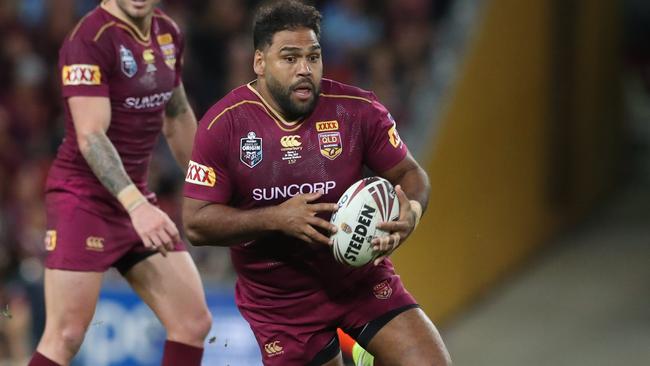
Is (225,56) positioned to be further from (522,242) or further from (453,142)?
(522,242)

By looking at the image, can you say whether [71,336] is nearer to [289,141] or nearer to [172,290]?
[172,290]

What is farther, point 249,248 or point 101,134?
point 101,134

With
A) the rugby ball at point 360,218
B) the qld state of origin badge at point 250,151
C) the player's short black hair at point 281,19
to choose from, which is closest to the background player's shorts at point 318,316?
the rugby ball at point 360,218

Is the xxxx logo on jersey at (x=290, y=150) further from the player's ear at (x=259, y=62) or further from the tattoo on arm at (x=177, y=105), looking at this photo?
the tattoo on arm at (x=177, y=105)

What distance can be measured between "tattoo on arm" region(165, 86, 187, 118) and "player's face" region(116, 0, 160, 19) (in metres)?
0.49

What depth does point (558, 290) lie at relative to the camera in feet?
38.7

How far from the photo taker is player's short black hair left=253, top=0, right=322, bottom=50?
210 inches

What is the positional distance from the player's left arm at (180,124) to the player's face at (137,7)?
49cm

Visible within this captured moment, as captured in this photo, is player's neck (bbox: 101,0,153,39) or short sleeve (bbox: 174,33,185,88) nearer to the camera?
player's neck (bbox: 101,0,153,39)

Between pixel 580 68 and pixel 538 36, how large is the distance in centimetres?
76

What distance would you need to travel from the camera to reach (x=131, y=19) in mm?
6309

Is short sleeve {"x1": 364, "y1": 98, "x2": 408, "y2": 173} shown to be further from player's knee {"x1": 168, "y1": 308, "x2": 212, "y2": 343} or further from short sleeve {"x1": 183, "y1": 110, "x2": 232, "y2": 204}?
player's knee {"x1": 168, "y1": 308, "x2": 212, "y2": 343}

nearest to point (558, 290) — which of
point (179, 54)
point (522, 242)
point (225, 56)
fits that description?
point (522, 242)

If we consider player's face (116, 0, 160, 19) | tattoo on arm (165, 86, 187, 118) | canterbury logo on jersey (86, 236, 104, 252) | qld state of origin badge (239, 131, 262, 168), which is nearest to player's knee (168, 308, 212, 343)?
canterbury logo on jersey (86, 236, 104, 252)
